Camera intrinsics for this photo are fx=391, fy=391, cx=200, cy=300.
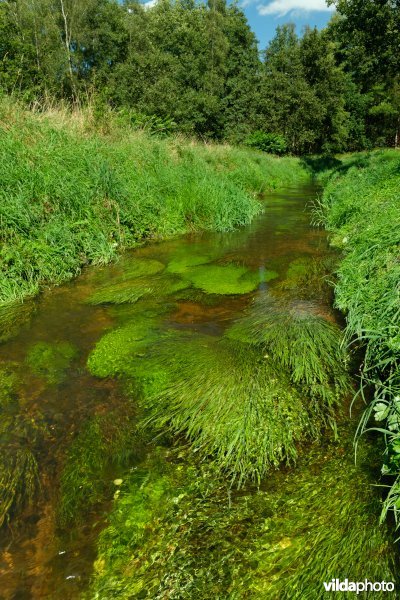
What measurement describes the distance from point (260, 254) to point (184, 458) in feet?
16.2

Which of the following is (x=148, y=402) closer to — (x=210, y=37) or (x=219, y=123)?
(x=219, y=123)

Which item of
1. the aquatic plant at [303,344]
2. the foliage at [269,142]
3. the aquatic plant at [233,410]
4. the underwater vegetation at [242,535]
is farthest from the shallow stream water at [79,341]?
the foliage at [269,142]

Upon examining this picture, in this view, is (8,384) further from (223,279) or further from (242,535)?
(223,279)

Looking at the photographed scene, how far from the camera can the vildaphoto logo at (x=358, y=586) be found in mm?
1610

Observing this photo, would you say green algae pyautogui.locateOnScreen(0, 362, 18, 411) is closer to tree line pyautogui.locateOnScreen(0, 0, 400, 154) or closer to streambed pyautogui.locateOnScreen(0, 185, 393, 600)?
streambed pyautogui.locateOnScreen(0, 185, 393, 600)

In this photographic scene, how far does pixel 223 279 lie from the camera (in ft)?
18.7

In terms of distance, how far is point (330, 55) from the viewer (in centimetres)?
2909

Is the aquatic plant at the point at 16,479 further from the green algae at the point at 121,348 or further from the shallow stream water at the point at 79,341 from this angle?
the green algae at the point at 121,348

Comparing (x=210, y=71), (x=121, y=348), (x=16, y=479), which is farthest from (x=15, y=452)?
(x=210, y=71)

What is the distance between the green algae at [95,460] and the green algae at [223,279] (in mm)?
2620

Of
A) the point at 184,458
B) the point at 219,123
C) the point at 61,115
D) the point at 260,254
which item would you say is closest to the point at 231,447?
the point at 184,458

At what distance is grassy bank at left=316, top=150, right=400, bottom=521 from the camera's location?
2.12m

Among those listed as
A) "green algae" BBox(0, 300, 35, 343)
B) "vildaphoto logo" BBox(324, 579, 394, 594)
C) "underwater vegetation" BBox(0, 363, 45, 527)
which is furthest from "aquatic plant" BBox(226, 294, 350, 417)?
"green algae" BBox(0, 300, 35, 343)

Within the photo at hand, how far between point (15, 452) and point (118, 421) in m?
0.69
